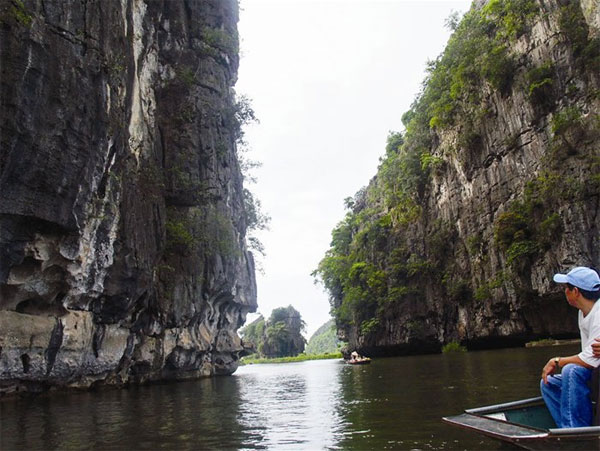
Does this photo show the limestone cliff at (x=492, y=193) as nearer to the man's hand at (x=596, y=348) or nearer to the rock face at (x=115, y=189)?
the rock face at (x=115, y=189)

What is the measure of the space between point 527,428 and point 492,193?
29.8 metres

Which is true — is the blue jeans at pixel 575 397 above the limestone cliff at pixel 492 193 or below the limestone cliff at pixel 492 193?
below

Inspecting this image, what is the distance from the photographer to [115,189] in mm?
16344

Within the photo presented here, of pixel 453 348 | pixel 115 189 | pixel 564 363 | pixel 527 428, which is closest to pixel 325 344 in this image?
pixel 453 348

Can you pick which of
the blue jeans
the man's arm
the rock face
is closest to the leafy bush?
the rock face

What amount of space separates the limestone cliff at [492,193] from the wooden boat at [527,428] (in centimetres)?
2232

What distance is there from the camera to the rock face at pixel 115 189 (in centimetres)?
1189

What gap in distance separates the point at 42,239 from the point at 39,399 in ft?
17.1

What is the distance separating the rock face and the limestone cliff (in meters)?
16.9

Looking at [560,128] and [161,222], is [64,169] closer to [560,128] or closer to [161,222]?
[161,222]

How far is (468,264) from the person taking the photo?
34.7m

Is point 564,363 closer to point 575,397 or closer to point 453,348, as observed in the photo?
point 575,397

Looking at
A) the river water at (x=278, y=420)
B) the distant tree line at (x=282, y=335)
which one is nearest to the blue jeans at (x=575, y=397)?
the river water at (x=278, y=420)

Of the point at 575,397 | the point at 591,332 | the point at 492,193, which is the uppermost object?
the point at 492,193
